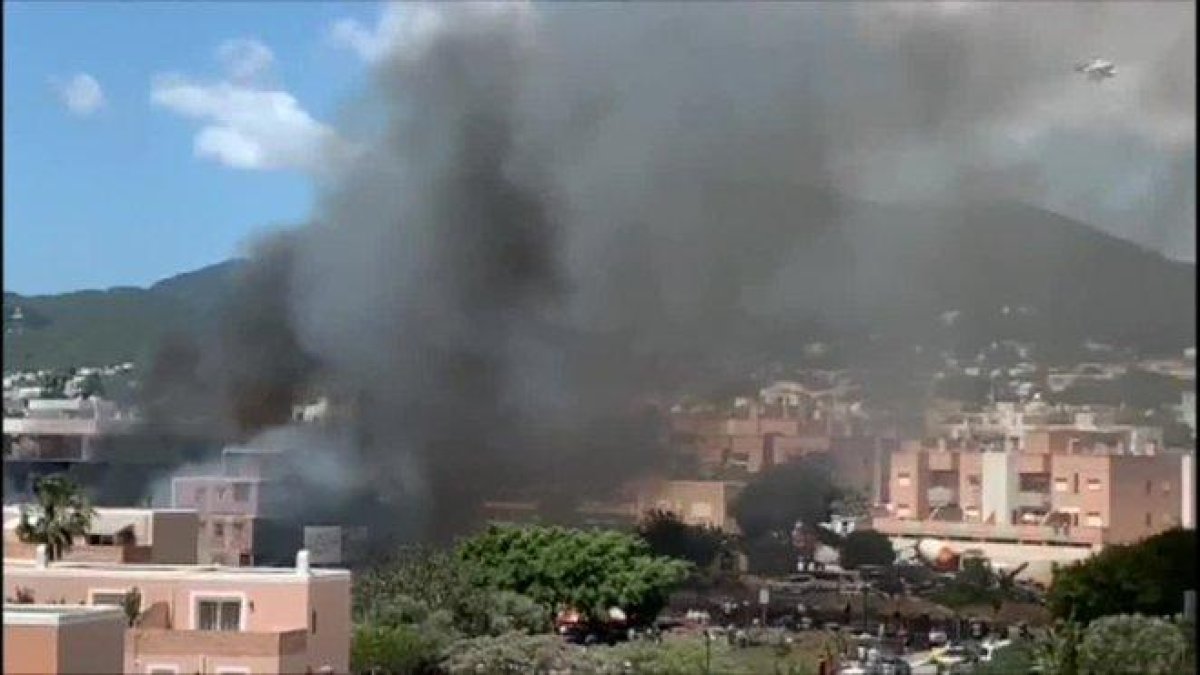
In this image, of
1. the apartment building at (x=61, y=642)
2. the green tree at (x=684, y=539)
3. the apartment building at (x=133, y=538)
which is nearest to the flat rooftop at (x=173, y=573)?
the apartment building at (x=133, y=538)

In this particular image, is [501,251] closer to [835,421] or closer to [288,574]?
[835,421]

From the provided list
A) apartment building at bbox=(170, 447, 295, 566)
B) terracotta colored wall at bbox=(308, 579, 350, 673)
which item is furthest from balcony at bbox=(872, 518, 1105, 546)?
terracotta colored wall at bbox=(308, 579, 350, 673)

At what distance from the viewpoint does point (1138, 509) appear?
59.3 feet

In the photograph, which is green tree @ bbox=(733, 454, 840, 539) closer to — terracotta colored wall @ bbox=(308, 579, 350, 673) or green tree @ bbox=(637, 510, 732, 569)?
green tree @ bbox=(637, 510, 732, 569)

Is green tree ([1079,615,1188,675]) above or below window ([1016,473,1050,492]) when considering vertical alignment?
below

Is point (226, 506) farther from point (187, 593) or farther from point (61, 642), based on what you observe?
point (61, 642)

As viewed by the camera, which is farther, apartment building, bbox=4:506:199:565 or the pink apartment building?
the pink apartment building

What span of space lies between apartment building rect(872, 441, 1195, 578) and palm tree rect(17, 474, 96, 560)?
1019cm

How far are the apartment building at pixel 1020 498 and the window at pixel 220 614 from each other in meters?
10.6

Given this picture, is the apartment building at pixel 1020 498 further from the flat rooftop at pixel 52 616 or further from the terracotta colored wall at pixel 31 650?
the terracotta colored wall at pixel 31 650

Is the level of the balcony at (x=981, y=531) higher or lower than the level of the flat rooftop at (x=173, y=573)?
lower

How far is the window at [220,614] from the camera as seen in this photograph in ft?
34.7

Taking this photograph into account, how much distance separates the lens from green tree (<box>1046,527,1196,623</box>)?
1494 cm

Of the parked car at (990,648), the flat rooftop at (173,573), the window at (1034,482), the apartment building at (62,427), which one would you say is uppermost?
the apartment building at (62,427)
